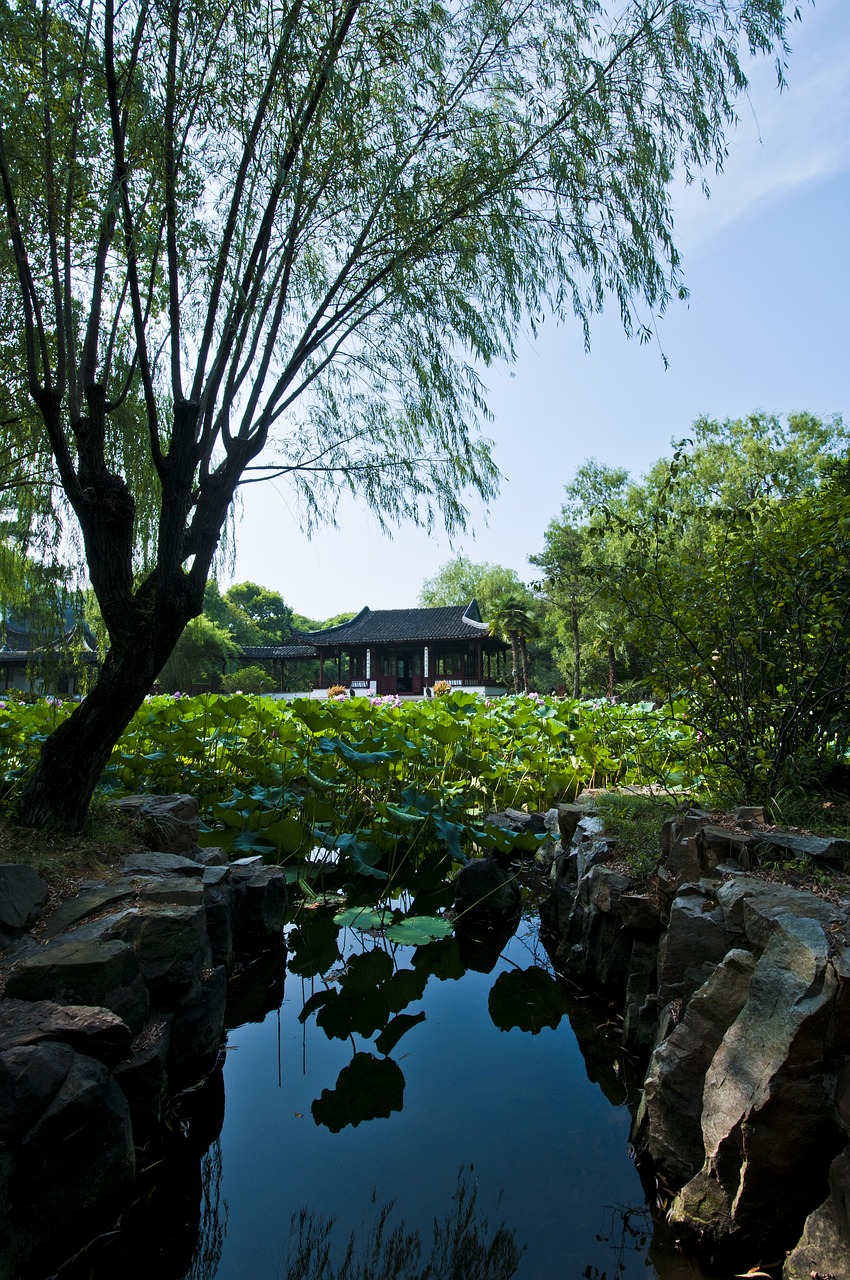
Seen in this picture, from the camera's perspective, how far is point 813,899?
190cm

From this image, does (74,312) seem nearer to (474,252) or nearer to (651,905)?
(474,252)

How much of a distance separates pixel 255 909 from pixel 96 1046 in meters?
1.63

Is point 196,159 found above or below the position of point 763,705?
above

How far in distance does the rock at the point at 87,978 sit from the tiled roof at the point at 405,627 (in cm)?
2186

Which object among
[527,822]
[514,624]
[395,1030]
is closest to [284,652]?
[514,624]

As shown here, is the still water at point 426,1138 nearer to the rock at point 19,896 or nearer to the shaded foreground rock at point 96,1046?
the shaded foreground rock at point 96,1046

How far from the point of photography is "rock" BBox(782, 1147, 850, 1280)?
4.32ft

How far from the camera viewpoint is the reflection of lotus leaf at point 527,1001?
2783mm

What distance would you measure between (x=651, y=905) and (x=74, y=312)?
4.07 m

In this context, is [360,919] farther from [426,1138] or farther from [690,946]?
[690,946]

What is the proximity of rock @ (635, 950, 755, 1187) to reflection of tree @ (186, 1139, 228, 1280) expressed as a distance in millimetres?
1094

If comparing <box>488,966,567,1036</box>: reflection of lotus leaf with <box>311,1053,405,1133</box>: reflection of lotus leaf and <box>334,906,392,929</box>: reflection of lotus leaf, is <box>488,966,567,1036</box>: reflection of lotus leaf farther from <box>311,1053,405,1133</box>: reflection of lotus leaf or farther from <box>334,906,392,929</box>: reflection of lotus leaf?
<box>334,906,392,929</box>: reflection of lotus leaf

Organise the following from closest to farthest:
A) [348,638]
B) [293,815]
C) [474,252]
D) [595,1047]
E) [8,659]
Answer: [595,1047], [474,252], [293,815], [8,659], [348,638]

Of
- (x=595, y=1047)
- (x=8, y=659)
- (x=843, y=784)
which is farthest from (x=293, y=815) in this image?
(x=8, y=659)
